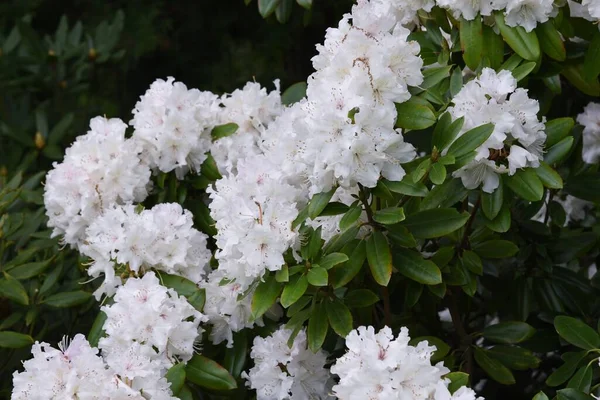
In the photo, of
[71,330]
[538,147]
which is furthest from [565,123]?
[71,330]

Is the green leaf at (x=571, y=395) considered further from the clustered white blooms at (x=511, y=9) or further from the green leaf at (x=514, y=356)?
the clustered white blooms at (x=511, y=9)

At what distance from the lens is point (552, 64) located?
2236mm

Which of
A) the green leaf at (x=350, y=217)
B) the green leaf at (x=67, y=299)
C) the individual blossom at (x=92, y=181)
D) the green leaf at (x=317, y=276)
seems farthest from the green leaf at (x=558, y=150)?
the green leaf at (x=67, y=299)

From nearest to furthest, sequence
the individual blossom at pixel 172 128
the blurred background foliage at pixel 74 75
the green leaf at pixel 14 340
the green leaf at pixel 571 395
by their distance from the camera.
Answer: the green leaf at pixel 571 395 → the green leaf at pixel 14 340 → the individual blossom at pixel 172 128 → the blurred background foliage at pixel 74 75

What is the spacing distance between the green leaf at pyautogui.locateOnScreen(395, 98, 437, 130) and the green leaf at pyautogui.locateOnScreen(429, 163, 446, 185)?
0.08 metres

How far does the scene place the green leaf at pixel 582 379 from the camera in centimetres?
187

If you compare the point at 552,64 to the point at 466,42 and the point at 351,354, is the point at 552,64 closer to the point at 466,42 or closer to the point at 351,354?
the point at 466,42

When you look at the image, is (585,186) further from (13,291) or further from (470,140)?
(13,291)

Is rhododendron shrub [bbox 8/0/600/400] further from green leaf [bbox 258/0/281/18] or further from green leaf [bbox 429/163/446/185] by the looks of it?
green leaf [bbox 258/0/281/18]

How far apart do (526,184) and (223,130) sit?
2.86 feet

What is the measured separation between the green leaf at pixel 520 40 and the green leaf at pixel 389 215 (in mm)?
448

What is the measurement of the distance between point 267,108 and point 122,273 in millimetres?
653

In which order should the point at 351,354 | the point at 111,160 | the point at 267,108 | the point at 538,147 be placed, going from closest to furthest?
1. the point at 351,354
2. the point at 538,147
3. the point at 111,160
4. the point at 267,108

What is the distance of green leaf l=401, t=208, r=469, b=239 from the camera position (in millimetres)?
1942
